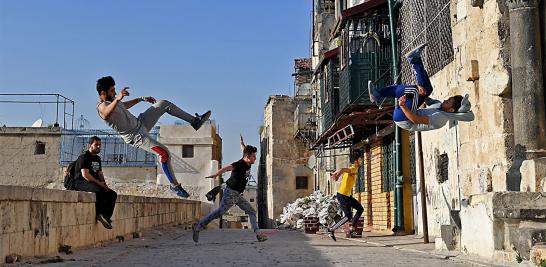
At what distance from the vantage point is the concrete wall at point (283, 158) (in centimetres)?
4441

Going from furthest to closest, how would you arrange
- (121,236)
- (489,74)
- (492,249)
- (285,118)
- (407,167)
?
(285,118)
(407,167)
(121,236)
(489,74)
(492,249)

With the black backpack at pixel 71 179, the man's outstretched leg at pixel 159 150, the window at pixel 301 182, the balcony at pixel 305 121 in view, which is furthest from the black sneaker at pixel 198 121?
the window at pixel 301 182

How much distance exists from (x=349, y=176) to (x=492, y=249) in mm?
6790

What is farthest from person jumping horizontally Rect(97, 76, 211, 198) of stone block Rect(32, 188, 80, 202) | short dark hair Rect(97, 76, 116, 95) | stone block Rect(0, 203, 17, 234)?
stone block Rect(0, 203, 17, 234)

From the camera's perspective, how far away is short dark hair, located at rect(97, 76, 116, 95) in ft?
29.1

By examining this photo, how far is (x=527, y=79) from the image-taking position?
8812 mm

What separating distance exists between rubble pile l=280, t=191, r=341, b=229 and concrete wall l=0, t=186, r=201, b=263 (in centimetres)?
1119

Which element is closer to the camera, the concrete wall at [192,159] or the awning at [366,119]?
the awning at [366,119]

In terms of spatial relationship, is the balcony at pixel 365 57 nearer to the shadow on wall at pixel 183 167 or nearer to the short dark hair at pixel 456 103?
the short dark hair at pixel 456 103

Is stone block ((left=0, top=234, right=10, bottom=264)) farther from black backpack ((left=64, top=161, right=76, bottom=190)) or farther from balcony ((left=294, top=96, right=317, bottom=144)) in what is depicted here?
balcony ((left=294, top=96, right=317, bottom=144))

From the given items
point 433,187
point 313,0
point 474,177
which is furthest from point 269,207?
point 474,177

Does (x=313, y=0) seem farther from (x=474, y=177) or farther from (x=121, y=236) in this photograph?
(x=474, y=177)

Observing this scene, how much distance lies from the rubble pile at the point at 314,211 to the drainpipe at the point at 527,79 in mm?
15993

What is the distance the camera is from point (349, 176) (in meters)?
14.5
